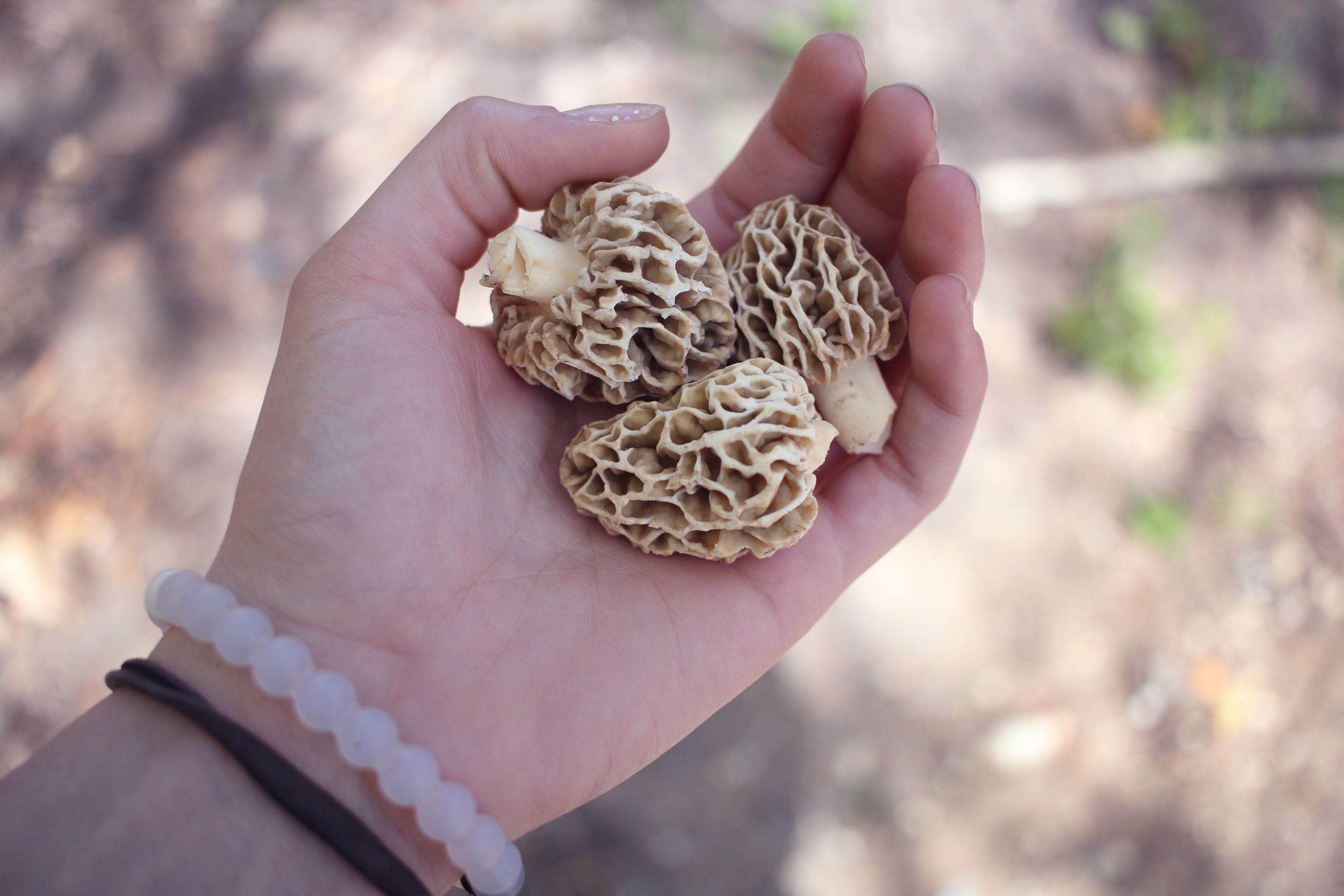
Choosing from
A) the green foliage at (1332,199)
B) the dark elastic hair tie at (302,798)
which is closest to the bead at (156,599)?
the dark elastic hair tie at (302,798)

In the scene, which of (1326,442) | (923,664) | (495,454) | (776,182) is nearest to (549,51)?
(776,182)

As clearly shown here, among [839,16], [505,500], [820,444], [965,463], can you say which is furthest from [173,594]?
→ [839,16]

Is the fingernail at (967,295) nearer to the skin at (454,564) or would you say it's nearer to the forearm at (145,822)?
the skin at (454,564)

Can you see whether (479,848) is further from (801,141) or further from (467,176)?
(801,141)

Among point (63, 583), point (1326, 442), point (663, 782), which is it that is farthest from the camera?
point (1326, 442)

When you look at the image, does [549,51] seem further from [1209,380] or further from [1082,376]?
[1209,380]

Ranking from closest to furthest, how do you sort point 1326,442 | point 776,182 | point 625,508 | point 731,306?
point 625,508 < point 731,306 < point 776,182 < point 1326,442

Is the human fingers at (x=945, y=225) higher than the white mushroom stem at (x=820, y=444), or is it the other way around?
the human fingers at (x=945, y=225)
